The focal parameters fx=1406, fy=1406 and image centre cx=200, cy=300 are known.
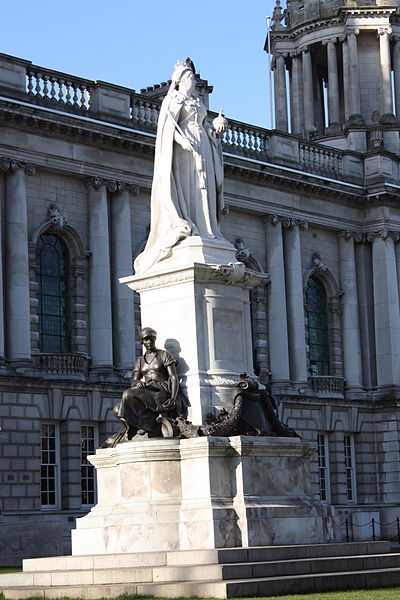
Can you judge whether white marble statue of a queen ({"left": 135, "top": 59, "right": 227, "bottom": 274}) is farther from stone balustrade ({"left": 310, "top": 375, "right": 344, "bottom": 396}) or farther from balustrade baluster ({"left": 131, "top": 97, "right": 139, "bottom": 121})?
stone balustrade ({"left": 310, "top": 375, "right": 344, "bottom": 396})

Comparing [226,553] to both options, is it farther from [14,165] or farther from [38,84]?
[38,84]

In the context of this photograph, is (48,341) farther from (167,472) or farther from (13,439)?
(167,472)

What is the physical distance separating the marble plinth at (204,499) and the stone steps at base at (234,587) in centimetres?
163

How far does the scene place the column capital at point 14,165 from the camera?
45125 millimetres

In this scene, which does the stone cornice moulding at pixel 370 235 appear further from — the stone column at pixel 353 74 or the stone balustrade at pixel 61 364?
the stone balustrade at pixel 61 364

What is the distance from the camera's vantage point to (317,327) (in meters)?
57.9

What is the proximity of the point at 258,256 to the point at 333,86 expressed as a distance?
1777cm

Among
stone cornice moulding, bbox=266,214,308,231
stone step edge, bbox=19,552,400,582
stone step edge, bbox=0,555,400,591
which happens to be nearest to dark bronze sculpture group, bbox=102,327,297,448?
stone step edge, bbox=19,552,400,582

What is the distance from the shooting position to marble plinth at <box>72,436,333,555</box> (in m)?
20.0

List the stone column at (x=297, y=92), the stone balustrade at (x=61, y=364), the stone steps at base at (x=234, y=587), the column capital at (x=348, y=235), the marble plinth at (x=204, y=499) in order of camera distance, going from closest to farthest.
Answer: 1. the stone steps at base at (x=234, y=587)
2. the marble plinth at (x=204, y=499)
3. the stone balustrade at (x=61, y=364)
4. the column capital at (x=348, y=235)
5. the stone column at (x=297, y=92)

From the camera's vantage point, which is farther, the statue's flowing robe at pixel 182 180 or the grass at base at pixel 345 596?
the statue's flowing robe at pixel 182 180

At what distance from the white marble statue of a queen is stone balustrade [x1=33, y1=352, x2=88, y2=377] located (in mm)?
22873

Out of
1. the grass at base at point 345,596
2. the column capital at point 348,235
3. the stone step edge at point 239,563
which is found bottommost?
the grass at base at point 345,596

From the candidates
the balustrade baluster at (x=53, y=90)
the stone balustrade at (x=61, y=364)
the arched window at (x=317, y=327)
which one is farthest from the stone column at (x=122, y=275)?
the arched window at (x=317, y=327)
